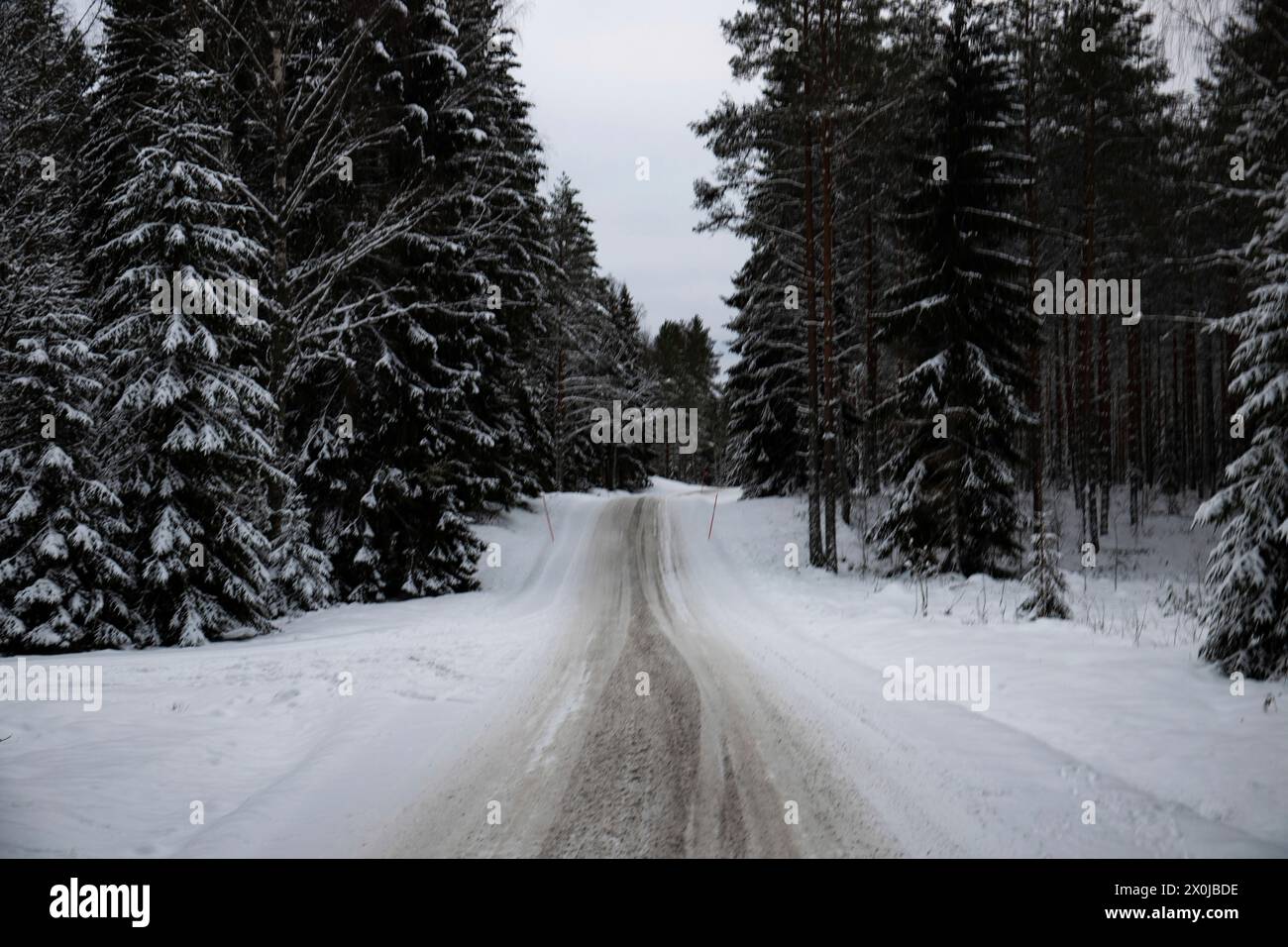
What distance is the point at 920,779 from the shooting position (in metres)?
4.47

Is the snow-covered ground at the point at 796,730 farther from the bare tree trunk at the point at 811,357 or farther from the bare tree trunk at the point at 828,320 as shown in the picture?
the bare tree trunk at the point at 811,357

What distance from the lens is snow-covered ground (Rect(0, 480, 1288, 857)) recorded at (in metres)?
3.73

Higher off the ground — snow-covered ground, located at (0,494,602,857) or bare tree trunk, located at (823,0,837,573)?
bare tree trunk, located at (823,0,837,573)

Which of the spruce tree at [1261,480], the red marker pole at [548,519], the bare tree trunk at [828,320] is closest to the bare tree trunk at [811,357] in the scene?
the bare tree trunk at [828,320]

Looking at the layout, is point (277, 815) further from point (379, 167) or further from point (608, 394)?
point (608, 394)

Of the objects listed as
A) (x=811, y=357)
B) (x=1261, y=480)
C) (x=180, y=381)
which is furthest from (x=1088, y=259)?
(x=180, y=381)

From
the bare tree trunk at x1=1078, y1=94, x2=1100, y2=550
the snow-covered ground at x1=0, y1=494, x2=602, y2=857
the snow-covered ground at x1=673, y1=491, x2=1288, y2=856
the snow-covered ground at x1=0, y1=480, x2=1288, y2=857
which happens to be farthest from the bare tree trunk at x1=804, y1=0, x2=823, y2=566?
the snow-covered ground at x1=0, y1=494, x2=602, y2=857

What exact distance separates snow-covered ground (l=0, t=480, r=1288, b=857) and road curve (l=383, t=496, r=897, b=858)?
243 mm

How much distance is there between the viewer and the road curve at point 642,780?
11.9 feet

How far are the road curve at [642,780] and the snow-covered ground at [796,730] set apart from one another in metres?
0.24

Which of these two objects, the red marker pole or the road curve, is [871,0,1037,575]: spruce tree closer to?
the road curve
